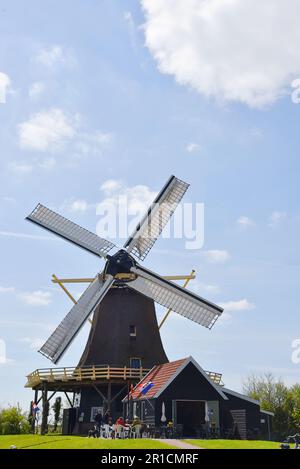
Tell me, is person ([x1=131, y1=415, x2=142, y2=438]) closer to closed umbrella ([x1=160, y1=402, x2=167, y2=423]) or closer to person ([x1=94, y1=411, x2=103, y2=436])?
closed umbrella ([x1=160, y1=402, x2=167, y2=423])

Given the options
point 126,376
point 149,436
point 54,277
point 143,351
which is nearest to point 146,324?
point 143,351

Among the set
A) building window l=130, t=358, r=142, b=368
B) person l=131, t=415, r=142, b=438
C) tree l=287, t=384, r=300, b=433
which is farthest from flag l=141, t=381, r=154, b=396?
tree l=287, t=384, r=300, b=433

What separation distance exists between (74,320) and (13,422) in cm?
1441

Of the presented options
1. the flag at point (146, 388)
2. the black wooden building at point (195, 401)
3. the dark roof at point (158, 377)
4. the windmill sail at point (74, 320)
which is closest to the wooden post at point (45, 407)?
the windmill sail at point (74, 320)

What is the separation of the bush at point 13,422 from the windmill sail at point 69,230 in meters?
15.6

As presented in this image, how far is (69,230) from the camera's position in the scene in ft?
106

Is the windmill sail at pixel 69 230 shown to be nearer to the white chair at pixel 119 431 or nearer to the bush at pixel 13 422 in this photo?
the white chair at pixel 119 431

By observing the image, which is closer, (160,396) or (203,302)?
(160,396)

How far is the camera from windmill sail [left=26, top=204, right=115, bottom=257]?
31047 mm

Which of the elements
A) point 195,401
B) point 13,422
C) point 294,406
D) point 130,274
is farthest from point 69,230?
point 294,406

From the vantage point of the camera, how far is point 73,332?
28.4 m

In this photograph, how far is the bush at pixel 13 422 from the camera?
3822 cm
